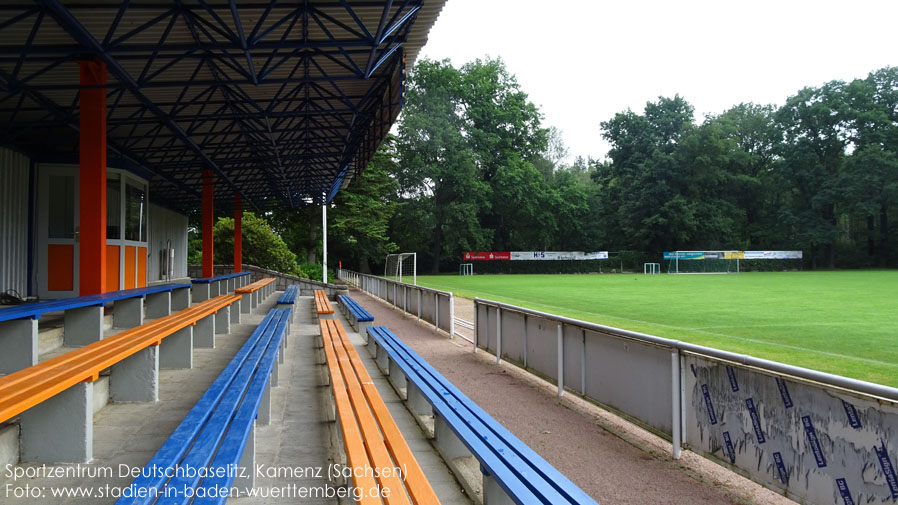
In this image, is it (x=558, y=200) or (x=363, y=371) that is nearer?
(x=363, y=371)

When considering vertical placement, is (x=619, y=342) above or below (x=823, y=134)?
below

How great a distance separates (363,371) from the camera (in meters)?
6.08

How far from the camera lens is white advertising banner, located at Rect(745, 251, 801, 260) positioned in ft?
213

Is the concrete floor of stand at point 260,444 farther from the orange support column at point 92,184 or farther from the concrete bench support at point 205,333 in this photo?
the orange support column at point 92,184

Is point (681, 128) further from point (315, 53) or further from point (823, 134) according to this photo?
point (315, 53)

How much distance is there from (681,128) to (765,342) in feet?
204

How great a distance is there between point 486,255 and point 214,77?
53079 mm

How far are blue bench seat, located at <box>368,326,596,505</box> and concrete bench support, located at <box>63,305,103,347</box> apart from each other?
3444mm

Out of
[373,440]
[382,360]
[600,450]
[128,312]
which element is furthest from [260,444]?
[128,312]

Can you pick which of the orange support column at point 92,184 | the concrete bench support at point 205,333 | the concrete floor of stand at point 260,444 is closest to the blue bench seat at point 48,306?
the concrete floor of stand at point 260,444

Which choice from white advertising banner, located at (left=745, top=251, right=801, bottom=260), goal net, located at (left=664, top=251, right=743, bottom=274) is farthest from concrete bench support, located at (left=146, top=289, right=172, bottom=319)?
white advertising banner, located at (left=745, top=251, right=801, bottom=260)

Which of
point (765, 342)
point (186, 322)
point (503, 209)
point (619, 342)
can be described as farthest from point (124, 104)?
point (503, 209)

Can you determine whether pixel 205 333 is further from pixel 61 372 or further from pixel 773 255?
pixel 773 255

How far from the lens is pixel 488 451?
3586 millimetres
